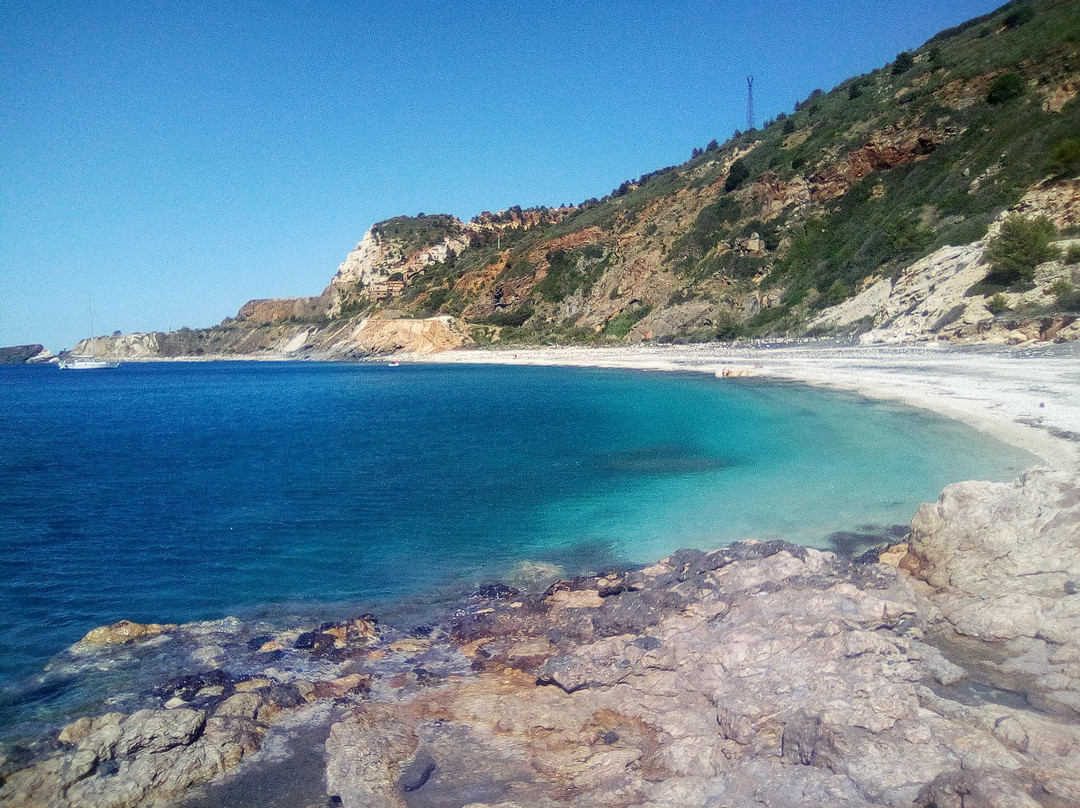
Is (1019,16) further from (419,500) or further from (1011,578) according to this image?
(1011,578)

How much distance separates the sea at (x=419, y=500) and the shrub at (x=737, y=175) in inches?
1407

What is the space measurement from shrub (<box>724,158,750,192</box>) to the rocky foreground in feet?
175

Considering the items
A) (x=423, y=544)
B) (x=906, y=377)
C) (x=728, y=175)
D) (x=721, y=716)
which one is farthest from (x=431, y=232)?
(x=721, y=716)

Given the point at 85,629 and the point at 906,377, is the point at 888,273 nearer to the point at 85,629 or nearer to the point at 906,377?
the point at 906,377

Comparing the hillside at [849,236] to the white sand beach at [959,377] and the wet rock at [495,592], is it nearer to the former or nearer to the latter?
the white sand beach at [959,377]

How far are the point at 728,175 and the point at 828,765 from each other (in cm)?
5976

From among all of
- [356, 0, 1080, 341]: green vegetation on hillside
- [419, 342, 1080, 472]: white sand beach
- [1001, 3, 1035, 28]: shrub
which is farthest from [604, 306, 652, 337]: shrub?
[1001, 3, 1035, 28]: shrub

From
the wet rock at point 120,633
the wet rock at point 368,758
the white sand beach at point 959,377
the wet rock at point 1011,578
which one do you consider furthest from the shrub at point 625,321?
the wet rock at point 368,758

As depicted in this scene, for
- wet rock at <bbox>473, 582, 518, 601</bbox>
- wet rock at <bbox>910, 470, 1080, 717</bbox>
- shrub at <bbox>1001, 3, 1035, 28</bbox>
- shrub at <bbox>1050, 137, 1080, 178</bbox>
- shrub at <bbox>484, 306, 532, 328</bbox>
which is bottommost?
wet rock at <bbox>473, 582, 518, 601</bbox>

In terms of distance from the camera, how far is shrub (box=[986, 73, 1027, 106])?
118 feet

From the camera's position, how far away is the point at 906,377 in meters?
22.3

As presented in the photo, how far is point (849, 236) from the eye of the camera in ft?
137

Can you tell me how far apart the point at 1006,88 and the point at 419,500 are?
132 feet

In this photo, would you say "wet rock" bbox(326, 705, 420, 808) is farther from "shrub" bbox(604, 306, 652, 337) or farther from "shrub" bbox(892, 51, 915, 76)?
"shrub" bbox(892, 51, 915, 76)
